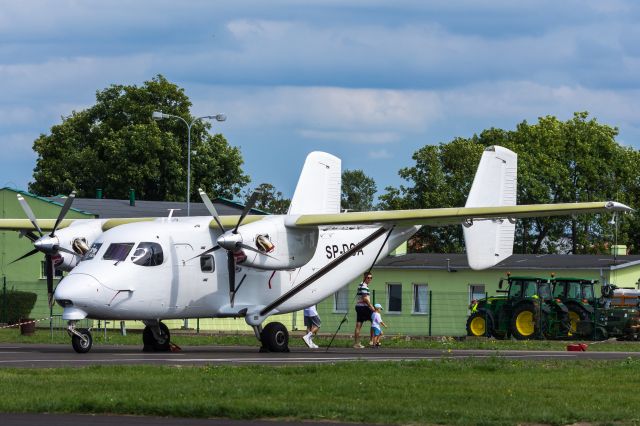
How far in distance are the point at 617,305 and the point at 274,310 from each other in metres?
18.2

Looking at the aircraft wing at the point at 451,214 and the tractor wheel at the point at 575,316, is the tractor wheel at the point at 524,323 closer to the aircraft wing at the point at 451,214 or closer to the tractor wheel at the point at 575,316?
the tractor wheel at the point at 575,316

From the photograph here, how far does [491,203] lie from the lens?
36.9 m

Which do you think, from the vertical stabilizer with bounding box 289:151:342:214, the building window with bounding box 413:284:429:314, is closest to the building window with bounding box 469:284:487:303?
the building window with bounding box 413:284:429:314

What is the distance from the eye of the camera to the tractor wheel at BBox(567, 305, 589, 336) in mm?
45375

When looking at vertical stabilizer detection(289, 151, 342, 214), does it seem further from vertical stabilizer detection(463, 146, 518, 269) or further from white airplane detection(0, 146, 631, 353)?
vertical stabilizer detection(463, 146, 518, 269)

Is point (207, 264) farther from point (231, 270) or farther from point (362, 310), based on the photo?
point (362, 310)

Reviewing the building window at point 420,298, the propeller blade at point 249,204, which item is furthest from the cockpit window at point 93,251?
the building window at point 420,298

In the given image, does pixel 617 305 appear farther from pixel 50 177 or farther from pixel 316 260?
pixel 50 177

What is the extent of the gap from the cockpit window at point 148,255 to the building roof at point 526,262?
3170cm

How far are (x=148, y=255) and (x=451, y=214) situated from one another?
302 inches

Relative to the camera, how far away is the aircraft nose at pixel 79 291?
29328 mm

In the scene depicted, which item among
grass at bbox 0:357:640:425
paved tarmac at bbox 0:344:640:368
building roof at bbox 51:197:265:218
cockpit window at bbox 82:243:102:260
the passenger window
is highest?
building roof at bbox 51:197:265:218

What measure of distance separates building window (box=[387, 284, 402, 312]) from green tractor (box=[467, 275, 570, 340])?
15487 mm

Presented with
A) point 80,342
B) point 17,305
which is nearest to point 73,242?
point 80,342
